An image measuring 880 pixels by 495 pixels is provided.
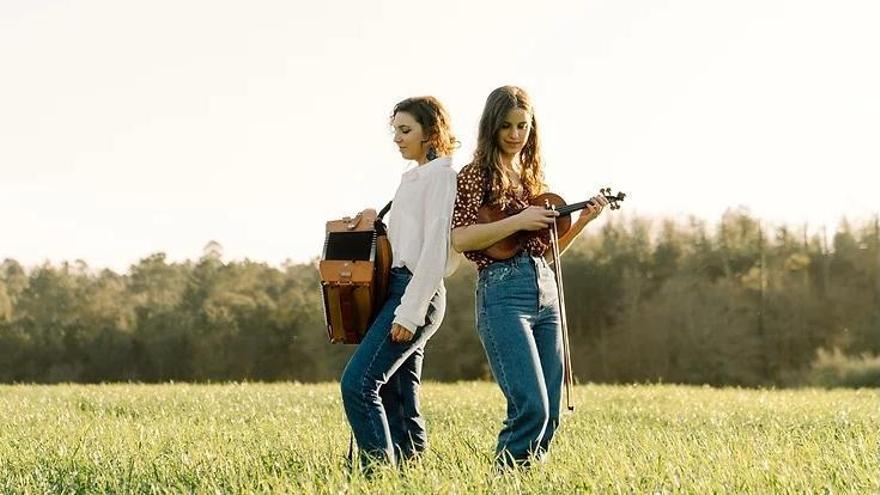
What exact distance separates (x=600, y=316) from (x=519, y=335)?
34.2 meters

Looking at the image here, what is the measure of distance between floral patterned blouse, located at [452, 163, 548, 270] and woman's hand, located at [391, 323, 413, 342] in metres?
0.46

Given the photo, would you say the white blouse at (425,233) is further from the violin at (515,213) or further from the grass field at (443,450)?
the grass field at (443,450)

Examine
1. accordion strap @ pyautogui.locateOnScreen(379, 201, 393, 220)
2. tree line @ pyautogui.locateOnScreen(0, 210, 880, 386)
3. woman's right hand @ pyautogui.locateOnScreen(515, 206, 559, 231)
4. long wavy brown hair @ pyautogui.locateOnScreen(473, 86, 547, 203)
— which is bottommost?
tree line @ pyautogui.locateOnScreen(0, 210, 880, 386)

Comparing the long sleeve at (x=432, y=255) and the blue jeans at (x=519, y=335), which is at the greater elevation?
the long sleeve at (x=432, y=255)

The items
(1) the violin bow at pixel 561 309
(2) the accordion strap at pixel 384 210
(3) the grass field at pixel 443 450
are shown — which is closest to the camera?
(3) the grass field at pixel 443 450

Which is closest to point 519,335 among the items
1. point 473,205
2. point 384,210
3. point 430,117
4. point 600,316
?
point 473,205

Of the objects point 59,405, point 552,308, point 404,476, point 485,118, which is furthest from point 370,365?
point 59,405

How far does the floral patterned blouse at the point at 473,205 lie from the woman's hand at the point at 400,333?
457mm

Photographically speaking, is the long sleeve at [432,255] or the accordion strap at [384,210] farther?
the accordion strap at [384,210]

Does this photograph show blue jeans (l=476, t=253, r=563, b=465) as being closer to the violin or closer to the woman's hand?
the violin

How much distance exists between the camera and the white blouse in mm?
5137

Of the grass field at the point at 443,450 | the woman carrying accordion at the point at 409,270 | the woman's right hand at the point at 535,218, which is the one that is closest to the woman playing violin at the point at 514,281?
the woman's right hand at the point at 535,218

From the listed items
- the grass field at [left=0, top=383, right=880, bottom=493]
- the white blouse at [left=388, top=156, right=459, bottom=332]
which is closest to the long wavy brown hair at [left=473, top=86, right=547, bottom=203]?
the white blouse at [left=388, top=156, right=459, bottom=332]

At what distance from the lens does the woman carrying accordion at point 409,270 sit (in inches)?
203
